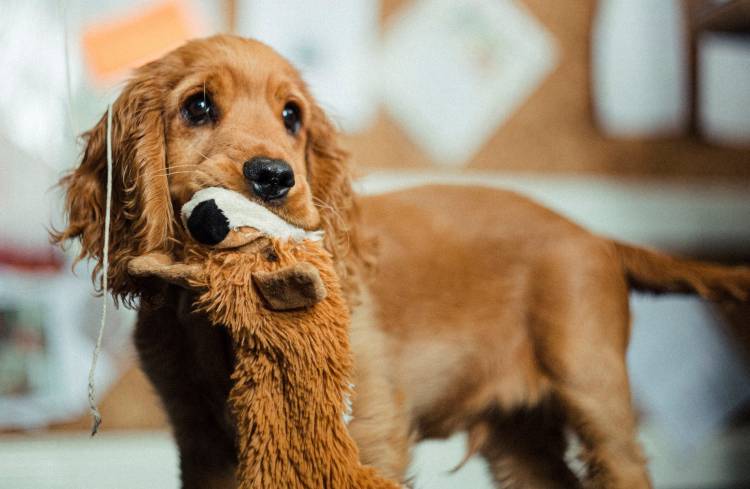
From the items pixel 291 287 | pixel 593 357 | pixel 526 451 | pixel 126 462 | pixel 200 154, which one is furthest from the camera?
pixel 126 462

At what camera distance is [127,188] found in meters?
0.66

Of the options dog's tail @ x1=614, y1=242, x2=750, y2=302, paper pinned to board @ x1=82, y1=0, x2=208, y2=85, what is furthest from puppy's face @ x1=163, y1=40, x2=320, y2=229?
dog's tail @ x1=614, y1=242, x2=750, y2=302

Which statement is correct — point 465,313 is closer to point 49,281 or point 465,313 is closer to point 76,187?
point 76,187

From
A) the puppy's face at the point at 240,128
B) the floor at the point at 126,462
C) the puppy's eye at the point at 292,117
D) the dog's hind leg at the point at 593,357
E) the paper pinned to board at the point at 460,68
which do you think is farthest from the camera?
the paper pinned to board at the point at 460,68

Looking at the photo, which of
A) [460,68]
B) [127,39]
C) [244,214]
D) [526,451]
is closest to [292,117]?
[244,214]

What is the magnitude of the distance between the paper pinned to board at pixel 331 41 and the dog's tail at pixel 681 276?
616mm

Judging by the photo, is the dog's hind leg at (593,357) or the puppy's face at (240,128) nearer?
the puppy's face at (240,128)

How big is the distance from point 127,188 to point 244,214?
190 millimetres

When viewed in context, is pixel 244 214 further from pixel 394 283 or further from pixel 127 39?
pixel 127 39

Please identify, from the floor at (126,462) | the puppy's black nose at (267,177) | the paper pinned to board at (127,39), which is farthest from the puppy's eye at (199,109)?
the floor at (126,462)

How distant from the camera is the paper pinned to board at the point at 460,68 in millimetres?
1459

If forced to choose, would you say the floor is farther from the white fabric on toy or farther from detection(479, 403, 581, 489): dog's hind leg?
the white fabric on toy

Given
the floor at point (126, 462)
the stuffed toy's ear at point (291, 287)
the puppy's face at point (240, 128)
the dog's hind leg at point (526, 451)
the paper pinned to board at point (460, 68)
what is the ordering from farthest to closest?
the paper pinned to board at point (460, 68) → the floor at point (126, 462) → the dog's hind leg at point (526, 451) → the puppy's face at point (240, 128) → the stuffed toy's ear at point (291, 287)

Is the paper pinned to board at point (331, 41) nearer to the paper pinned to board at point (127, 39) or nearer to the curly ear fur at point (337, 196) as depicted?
the paper pinned to board at point (127, 39)
